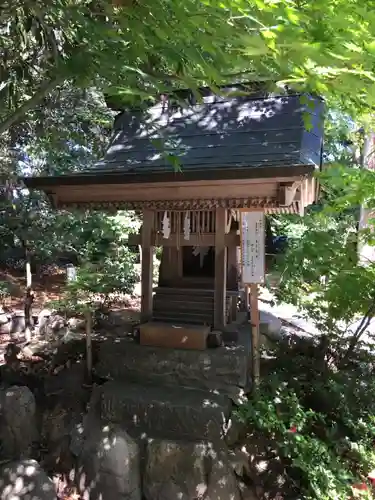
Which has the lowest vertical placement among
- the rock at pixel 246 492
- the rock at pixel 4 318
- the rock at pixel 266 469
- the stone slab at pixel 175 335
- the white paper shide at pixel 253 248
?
the rock at pixel 246 492

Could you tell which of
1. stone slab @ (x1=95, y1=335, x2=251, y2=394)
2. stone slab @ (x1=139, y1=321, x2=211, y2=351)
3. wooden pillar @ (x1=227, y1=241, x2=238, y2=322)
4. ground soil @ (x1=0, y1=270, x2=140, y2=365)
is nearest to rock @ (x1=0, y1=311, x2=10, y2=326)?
ground soil @ (x1=0, y1=270, x2=140, y2=365)

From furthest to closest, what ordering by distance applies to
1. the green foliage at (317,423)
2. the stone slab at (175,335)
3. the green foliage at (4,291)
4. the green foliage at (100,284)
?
the green foliage at (4,291)
the green foliage at (100,284)
the stone slab at (175,335)
the green foliage at (317,423)

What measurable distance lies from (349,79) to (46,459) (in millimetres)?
4510

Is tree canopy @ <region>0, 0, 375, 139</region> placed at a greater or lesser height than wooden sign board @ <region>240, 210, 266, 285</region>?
greater

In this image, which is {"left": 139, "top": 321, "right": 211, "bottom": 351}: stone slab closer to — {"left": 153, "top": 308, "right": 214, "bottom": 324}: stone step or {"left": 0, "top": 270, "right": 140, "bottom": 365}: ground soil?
{"left": 153, "top": 308, "right": 214, "bottom": 324}: stone step

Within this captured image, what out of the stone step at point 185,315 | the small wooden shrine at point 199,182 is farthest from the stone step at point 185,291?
the stone step at point 185,315

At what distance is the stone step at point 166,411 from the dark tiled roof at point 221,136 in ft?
8.21

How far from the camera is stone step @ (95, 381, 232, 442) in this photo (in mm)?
4262

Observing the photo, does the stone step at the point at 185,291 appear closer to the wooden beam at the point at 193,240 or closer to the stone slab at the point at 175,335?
the stone slab at the point at 175,335

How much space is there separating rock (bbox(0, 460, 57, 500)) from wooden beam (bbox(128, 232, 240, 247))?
8.96ft

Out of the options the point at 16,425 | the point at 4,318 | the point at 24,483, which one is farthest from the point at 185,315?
the point at 4,318

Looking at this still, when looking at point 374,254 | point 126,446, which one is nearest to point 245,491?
point 126,446

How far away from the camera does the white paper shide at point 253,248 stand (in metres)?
4.82

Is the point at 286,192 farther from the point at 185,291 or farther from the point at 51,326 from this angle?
the point at 51,326
